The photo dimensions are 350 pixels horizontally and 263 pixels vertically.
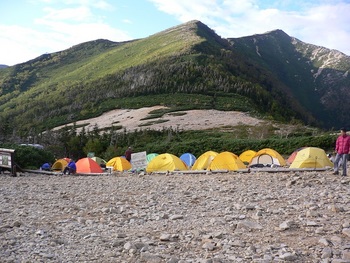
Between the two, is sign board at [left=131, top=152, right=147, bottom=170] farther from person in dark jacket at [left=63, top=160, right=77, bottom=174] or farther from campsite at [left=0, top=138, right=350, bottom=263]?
campsite at [left=0, top=138, right=350, bottom=263]

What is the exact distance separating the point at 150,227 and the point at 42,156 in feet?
80.9

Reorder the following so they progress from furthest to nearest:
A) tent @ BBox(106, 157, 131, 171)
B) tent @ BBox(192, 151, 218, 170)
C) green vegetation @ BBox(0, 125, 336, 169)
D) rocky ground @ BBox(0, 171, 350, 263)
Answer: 1. green vegetation @ BBox(0, 125, 336, 169)
2. tent @ BBox(106, 157, 131, 171)
3. tent @ BBox(192, 151, 218, 170)
4. rocky ground @ BBox(0, 171, 350, 263)

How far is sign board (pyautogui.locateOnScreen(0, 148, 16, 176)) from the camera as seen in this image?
75.4 ft

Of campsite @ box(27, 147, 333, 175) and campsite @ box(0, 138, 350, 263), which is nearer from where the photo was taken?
campsite @ box(0, 138, 350, 263)

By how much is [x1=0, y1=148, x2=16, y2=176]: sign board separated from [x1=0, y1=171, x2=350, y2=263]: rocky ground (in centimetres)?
1067

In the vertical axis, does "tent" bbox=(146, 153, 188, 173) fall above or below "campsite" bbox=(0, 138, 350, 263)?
below

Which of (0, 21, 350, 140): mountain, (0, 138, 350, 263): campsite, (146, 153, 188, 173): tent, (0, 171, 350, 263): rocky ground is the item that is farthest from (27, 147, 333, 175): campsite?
(0, 21, 350, 140): mountain

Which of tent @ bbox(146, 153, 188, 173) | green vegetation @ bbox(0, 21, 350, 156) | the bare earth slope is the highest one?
green vegetation @ bbox(0, 21, 350, 156)

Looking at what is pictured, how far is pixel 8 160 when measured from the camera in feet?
76.8

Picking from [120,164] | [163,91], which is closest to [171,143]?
[120,164]

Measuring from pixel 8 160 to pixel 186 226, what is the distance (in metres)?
18.4

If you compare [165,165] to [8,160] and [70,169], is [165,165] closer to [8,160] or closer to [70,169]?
[70,169]

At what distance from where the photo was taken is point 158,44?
171875 mm

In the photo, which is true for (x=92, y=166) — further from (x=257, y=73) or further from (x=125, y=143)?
(x=257, y=73)
